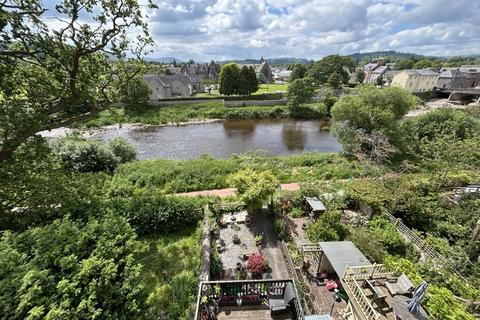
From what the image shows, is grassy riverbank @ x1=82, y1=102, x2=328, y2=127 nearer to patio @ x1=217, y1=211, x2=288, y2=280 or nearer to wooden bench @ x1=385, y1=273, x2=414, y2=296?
patio @ x1=217, y1=211, x2=288, y2=280

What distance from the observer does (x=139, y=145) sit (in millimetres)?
31641

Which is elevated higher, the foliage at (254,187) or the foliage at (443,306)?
the foliage at (443,306)

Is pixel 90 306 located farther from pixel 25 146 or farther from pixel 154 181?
pixel 154 181

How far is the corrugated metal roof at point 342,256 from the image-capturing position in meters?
9.48

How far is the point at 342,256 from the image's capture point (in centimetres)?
998

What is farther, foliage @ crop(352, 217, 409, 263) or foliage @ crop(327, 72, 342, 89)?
foliage @ crop(327, 72, 342, 89)

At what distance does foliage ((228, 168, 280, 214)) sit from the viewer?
13312 mm

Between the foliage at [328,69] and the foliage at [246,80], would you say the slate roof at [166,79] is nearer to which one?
the foliage at [246,80]

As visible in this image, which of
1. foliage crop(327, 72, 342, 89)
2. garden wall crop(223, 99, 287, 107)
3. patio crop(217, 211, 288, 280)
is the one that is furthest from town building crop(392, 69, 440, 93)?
patio crop(217, 211, 288, 280)

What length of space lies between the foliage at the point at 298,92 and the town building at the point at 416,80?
1128 inches

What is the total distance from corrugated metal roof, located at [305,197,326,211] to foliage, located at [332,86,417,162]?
9625mm

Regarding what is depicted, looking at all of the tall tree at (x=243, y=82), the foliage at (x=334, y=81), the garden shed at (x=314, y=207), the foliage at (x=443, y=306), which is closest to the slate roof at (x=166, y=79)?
the tall tree at (x=243, y=82)

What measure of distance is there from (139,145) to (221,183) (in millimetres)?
17703

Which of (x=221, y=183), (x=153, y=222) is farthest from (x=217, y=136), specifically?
(x=153, y=222)
